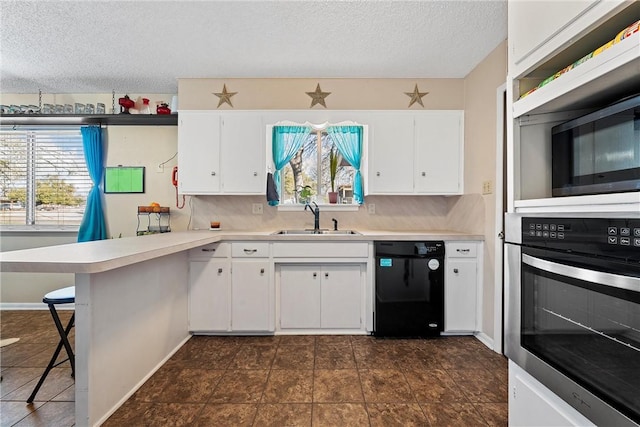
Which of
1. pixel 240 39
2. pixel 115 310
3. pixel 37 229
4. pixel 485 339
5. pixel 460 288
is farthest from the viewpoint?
pixel 37 229

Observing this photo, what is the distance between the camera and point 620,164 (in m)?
0.83

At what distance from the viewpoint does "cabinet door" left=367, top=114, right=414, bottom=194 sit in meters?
2.95

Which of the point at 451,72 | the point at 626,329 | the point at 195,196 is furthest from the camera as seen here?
the point at 195,196

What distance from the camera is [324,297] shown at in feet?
8.63

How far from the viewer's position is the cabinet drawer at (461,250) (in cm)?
260

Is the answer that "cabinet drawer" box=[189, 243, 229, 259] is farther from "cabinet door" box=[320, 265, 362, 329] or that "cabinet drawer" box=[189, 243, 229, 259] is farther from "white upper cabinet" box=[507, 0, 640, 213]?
"white upper cabinet" box=[507, 0, 640, 213]

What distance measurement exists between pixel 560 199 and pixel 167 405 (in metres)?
2.19

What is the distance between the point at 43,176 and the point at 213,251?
269 centimetres

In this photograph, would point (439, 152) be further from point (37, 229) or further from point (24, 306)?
point (24, 306)

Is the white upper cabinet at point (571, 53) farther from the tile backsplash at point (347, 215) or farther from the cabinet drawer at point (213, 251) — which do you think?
the cabinet drawer at point (213, 251)

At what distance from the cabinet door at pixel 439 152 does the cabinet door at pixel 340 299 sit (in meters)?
1.21

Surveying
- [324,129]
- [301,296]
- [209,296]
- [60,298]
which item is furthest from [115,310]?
[324,129]

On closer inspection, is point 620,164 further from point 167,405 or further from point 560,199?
point 167,405

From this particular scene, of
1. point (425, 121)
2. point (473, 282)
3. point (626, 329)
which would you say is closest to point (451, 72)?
point (425, 121)
